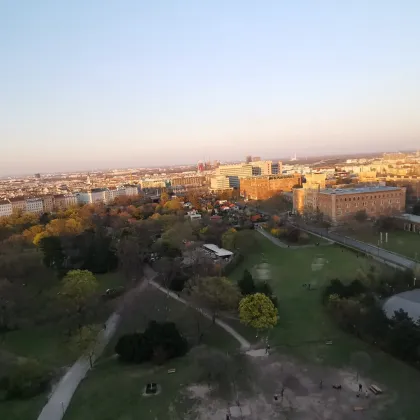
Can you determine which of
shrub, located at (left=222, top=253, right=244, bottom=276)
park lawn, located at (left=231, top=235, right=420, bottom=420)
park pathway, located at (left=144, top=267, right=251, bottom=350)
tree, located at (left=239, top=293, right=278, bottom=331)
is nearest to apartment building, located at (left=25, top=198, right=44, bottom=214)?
shrub, located at (left=222, top=253, right=244, bottom=276)

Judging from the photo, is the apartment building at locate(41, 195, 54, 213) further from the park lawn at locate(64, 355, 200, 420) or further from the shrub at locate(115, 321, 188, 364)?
the park lawn at locate(64, 355, 200, 420)

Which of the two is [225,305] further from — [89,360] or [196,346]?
[89,360]

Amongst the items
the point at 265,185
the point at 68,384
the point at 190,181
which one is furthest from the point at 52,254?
the point at 190,181

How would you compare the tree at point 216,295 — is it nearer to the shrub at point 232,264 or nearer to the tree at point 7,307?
the shrub at point 232,264

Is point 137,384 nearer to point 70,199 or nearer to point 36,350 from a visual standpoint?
point 36,350

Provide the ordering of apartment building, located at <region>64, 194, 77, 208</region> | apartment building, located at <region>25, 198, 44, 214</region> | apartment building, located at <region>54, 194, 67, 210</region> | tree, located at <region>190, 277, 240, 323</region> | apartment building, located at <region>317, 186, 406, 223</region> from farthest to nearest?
1. apartment building, located at <region>64, 194, 77, 208</region>
2. apartment building, located at <region>54, 194, 67, 210</region>
3. apartment building, located at <region>25, 198, 44, 214</region>
4. apartment building, located at <region>317, 186, 406, 223</region>
5. tree, located at <region>190, 277, 240, 323</region>

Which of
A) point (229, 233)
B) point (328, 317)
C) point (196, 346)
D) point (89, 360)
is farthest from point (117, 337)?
point (229, 233)
